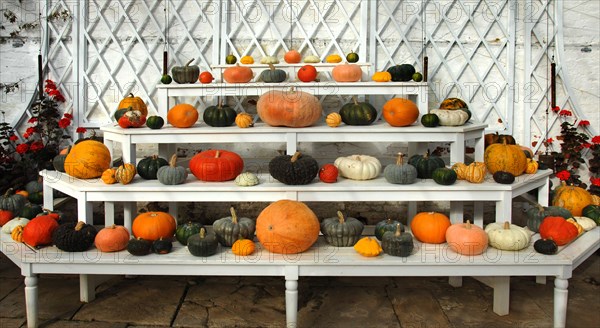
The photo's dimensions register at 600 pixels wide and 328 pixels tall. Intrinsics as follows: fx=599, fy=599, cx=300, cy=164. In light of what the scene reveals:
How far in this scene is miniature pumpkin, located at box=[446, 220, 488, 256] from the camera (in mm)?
4012

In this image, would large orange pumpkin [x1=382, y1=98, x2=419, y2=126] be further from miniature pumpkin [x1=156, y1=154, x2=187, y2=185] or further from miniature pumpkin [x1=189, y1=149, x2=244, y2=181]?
miniature pumpkin [x1=156, y1=154, x2=187, y2=185]

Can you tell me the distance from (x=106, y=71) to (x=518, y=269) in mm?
4489

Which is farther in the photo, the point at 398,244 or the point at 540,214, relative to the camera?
the point at 540,214

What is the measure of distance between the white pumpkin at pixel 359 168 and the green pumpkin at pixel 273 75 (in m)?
1.20

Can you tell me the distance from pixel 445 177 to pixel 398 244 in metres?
0.70

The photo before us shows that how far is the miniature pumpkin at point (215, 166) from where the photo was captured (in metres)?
4.46

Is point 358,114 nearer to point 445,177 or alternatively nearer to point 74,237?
point 445,177

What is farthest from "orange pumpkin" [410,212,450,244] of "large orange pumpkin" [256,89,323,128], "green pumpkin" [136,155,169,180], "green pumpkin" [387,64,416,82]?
"green pumpkin" [136,155,169,180]

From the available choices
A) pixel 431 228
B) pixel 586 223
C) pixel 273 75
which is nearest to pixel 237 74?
pixel 273 75

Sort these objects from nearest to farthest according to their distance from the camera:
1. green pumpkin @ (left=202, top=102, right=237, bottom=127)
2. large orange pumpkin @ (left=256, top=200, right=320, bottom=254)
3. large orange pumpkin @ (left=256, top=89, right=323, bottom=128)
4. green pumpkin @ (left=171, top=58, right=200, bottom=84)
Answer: large orange pumpkin @ (left=256, top=200, right=320, bottom=254) < large orange pumpkin @ (left=256, top=89, right=323, bottom=128) < green pumpkin @ (left=202, top=102, right=237, bottom=127) < green pumpkin @ (left=171, top=58, right=200, bottom=84)

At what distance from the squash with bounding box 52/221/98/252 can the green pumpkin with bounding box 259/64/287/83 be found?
211cm

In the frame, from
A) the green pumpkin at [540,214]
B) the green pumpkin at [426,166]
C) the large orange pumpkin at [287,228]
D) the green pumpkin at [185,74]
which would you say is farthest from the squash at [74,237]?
the green pumpkin at [540,214]

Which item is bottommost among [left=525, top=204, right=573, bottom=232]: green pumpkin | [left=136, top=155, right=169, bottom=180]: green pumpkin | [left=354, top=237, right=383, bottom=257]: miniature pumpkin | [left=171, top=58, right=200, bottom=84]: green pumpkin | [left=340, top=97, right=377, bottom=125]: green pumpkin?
[left=354, top=237, right=383, bottom=257]: miniature pumpkin

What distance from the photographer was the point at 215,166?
445 cm
